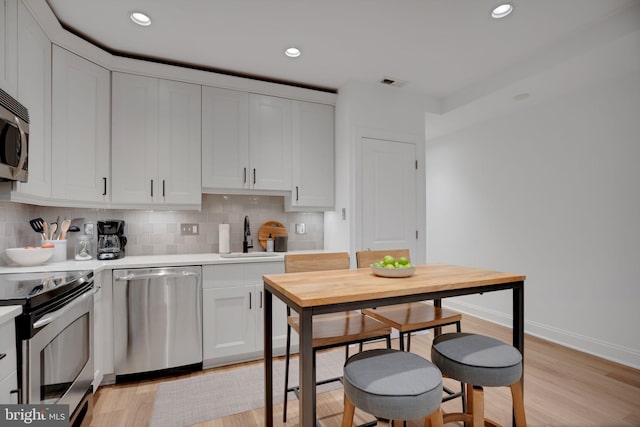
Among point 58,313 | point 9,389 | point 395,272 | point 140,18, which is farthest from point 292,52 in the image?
point 9,389

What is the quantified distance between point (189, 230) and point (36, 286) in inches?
66.9

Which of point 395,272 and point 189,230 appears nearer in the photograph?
point 395,272

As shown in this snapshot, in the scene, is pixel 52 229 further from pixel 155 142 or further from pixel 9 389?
pixel 9 389

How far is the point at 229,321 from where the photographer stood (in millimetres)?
2812

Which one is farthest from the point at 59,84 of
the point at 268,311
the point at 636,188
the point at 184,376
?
the point at 636,188

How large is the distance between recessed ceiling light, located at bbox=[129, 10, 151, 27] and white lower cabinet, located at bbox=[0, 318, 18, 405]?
202 cm

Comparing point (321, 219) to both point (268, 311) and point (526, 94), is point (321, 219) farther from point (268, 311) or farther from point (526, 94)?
point (526, 94)

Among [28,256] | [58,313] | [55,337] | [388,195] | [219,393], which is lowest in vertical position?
[219,393]

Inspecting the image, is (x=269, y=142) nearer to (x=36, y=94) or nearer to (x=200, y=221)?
(x=200, y=221)

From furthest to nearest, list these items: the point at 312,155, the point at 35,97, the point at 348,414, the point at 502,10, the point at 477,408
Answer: the point at 312,155, the point at 502,10, the point at 35,97, the point at 477,408, the point at 348,414

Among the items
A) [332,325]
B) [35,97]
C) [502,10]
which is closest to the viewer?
[332,325]

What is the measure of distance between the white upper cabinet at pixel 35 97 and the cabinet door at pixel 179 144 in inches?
31.0

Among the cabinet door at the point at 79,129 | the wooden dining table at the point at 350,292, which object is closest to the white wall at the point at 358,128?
the wooden dining table at the point at 350,292

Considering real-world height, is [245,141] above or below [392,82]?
below
